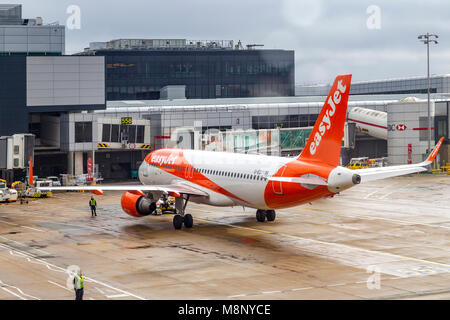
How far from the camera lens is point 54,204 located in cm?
6856

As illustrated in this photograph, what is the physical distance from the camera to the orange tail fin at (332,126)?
133 feet

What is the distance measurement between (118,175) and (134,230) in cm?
4901

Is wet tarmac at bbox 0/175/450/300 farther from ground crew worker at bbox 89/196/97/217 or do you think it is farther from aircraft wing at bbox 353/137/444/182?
aircraft wing at bbox 353/137/444/182

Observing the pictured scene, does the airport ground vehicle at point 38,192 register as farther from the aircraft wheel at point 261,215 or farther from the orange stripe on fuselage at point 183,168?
the aircraft wheel at point 261,215

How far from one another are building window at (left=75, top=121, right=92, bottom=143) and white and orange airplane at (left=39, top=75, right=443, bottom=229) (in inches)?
1073

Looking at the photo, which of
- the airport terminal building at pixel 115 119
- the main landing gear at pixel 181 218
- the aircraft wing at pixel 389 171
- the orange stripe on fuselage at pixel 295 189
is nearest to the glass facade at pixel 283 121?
the airport terminal building at pixel 115 119

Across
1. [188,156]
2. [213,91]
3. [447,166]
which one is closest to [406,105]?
[447,166]

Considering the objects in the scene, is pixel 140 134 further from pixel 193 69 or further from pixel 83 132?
pixel 193 69

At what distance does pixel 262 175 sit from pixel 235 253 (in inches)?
267

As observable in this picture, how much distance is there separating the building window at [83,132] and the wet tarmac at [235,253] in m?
21.7

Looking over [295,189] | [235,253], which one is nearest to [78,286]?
[235,253]

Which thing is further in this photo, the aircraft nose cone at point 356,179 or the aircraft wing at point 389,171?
the aircraft wing at point 389,171

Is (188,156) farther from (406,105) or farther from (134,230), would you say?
(406,105)

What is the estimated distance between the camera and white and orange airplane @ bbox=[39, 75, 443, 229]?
40.8m
